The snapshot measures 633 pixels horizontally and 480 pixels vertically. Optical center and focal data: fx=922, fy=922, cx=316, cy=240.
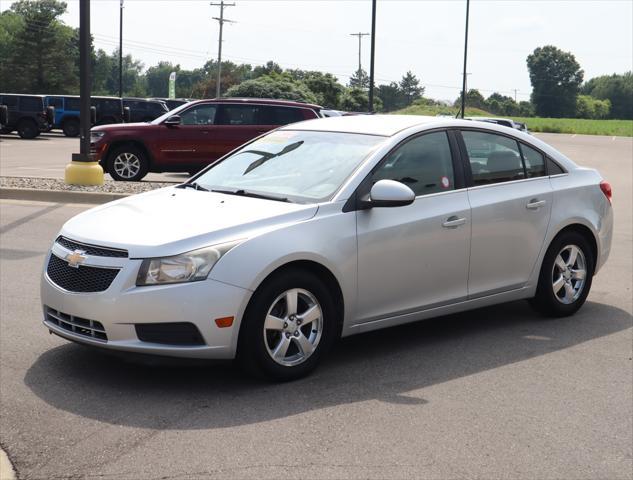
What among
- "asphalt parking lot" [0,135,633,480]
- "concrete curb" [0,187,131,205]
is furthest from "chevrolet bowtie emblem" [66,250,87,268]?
"concrete curb" [0,187,131,205]

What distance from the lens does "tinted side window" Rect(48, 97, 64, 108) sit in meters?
42.0

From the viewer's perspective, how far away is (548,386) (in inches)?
225

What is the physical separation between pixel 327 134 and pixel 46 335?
2453 millimetres

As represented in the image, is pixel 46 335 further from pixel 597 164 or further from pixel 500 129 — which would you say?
pixel 597 164

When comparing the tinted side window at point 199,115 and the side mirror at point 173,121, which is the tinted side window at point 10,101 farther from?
the side mirror at point 173,121

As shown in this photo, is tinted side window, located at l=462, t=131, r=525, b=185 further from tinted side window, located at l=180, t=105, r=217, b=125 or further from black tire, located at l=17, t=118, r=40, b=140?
black tire, located at l=17, t=118, r=40, b=140

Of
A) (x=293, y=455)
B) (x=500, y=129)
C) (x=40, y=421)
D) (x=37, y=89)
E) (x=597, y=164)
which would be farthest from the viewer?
(x=37, y=89)

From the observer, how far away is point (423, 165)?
646 centimetres

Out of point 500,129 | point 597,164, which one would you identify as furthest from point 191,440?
point 597,164

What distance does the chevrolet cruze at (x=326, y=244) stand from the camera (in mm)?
5203

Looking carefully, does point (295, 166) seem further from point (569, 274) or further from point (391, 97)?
point (391, 97)

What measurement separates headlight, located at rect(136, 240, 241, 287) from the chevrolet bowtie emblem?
44 cm

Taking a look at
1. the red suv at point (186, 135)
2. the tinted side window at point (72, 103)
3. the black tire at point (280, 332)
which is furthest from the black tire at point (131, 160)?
the tinted side window at point (72, 103)

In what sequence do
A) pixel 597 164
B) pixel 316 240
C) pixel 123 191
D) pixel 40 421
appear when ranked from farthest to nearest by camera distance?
pixel 597 164 < pixel 123 191 < pixel 316 240 < pixel 40 421
